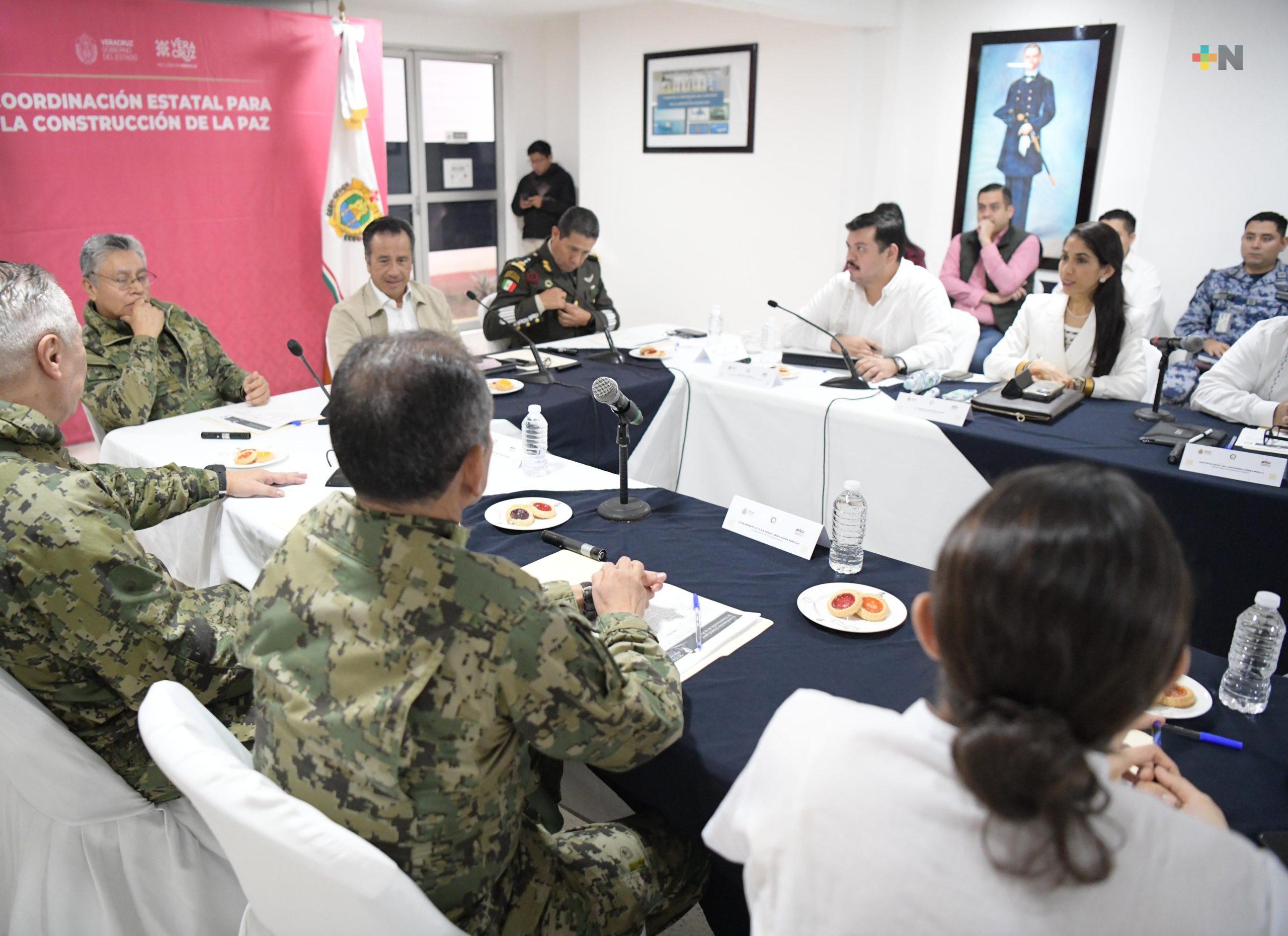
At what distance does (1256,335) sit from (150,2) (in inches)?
183

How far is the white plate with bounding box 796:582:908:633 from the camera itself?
4.64ft

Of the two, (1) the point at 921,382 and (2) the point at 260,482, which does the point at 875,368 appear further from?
(2) the point at 260,482

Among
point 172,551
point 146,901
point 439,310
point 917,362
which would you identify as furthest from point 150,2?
point 146,901

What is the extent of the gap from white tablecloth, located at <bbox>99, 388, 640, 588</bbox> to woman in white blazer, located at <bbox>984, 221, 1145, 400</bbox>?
176 centimetres

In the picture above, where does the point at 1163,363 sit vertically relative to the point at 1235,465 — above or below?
above

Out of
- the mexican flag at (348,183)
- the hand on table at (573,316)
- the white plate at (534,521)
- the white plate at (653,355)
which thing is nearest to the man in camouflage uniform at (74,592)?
the white plate at (534,521)

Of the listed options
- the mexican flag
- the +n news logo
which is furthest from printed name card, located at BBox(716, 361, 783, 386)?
the +n news logo

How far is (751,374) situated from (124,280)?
1950mm

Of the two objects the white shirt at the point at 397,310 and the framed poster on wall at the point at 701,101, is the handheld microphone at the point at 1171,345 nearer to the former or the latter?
the white shirt at the point at 397,310

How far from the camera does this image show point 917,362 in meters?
3.18

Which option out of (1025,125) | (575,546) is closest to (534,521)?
(575,546)

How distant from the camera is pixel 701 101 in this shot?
5801 millimetres

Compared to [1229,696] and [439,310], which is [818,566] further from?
[439,310]

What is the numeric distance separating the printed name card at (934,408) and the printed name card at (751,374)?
44 centimetres
